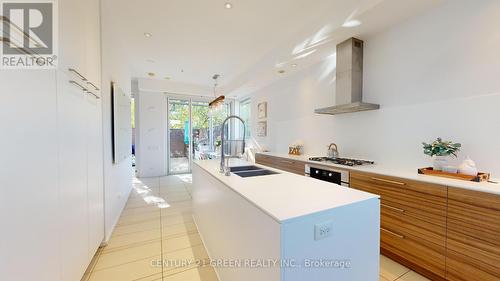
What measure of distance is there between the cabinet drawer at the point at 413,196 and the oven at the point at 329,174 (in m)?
0.25

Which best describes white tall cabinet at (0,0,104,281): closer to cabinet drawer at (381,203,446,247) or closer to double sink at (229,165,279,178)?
double sink at (229,165,279,178)

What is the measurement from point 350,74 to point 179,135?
5.54 meters

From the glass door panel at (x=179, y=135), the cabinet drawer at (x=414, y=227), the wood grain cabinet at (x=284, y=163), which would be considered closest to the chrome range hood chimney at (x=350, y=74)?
the wood grain cabinet at (x=284, y=163)

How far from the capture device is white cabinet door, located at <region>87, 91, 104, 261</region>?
1922 mm

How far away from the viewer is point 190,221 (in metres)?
3.01

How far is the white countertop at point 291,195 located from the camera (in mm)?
992

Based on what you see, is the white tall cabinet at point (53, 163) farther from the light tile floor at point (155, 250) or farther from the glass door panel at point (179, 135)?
the glass door panel at point (179, 135)

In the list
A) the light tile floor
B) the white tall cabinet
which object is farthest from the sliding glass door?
the white tall cabinet

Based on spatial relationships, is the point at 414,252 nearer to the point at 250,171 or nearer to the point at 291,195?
the point at 291,195

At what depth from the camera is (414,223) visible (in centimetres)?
178

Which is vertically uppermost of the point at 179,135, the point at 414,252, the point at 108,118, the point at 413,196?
the point at 108,118

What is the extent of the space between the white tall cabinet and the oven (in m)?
2.69

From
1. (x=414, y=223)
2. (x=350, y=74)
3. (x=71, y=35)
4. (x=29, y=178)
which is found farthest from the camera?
(x=350, y=74)

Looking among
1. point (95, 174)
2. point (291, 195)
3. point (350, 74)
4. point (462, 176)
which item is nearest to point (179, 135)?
point (95, 174)
